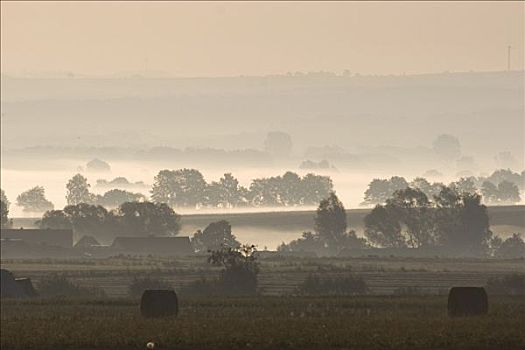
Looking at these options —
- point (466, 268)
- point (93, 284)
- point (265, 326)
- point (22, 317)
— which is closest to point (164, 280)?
point (93, 284)

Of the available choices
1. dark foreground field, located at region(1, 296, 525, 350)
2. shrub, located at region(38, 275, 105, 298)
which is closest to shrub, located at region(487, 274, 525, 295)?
dark foreground field, located at region(1, 296, 525, 350)

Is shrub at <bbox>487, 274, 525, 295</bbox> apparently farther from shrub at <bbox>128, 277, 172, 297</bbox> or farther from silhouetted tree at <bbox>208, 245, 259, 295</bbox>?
shrub at <bbox>128, 277, 172, 297</bbox>

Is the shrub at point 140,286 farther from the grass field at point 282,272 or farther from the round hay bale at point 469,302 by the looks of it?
the round hay bale at point 469,302

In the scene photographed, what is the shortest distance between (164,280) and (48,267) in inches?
1416

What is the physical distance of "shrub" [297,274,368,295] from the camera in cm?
12690

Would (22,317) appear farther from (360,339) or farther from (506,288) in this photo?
(506,288)

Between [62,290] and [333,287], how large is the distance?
1968 cm

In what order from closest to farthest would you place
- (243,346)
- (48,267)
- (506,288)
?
(243,346), (506,288), (48,267)

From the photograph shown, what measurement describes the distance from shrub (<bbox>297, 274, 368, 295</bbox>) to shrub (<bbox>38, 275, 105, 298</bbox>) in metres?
14.7

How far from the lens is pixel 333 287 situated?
12975 cm

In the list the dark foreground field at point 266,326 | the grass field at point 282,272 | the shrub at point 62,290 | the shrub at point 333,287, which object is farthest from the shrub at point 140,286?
the dark foreground field at point 266,326

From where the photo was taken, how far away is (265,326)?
78188mm

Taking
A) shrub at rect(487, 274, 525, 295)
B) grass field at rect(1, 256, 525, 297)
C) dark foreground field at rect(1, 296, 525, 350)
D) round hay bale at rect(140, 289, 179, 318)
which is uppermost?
grass field at rect(1, 256, 525, 297)

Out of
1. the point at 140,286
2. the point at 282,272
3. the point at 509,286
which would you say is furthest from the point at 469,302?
the point at 282,272
